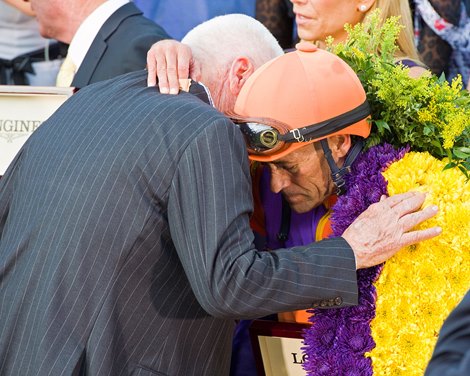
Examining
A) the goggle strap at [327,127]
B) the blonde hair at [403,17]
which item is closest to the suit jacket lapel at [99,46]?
the blonde hair at [403,17]

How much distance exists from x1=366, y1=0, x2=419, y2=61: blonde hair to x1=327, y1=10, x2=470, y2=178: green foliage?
987 millimetres

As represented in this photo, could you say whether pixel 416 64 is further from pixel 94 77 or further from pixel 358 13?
pixel 94 77

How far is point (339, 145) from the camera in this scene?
2975 millimetres

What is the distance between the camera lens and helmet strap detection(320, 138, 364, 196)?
293cm

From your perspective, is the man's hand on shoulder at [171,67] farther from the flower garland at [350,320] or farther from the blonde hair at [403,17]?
the blonde hair at [403,17]

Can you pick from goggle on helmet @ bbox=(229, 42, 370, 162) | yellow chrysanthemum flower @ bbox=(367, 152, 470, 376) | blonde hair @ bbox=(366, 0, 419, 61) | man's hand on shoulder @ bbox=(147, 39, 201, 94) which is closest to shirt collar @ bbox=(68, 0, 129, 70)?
blonde hair @ bbox=(366, 0, 419, 61)

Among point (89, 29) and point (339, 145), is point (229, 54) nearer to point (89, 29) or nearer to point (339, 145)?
point (339, 145)

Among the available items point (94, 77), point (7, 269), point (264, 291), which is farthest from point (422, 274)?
point (94, 77)

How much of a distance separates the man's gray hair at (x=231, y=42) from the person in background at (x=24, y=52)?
2.89 metres

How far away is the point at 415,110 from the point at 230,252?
29.0 inches

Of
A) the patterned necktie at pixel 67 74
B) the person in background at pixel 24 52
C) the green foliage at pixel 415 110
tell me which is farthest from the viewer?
the person in background at pixel 24 52

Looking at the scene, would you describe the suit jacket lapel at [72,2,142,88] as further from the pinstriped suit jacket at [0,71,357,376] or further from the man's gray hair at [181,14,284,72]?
the pinstriped suit jacket at [0,71,357,376]

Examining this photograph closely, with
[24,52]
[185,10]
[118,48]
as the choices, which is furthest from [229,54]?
[24,52]

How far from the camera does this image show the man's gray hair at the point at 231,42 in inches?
118
